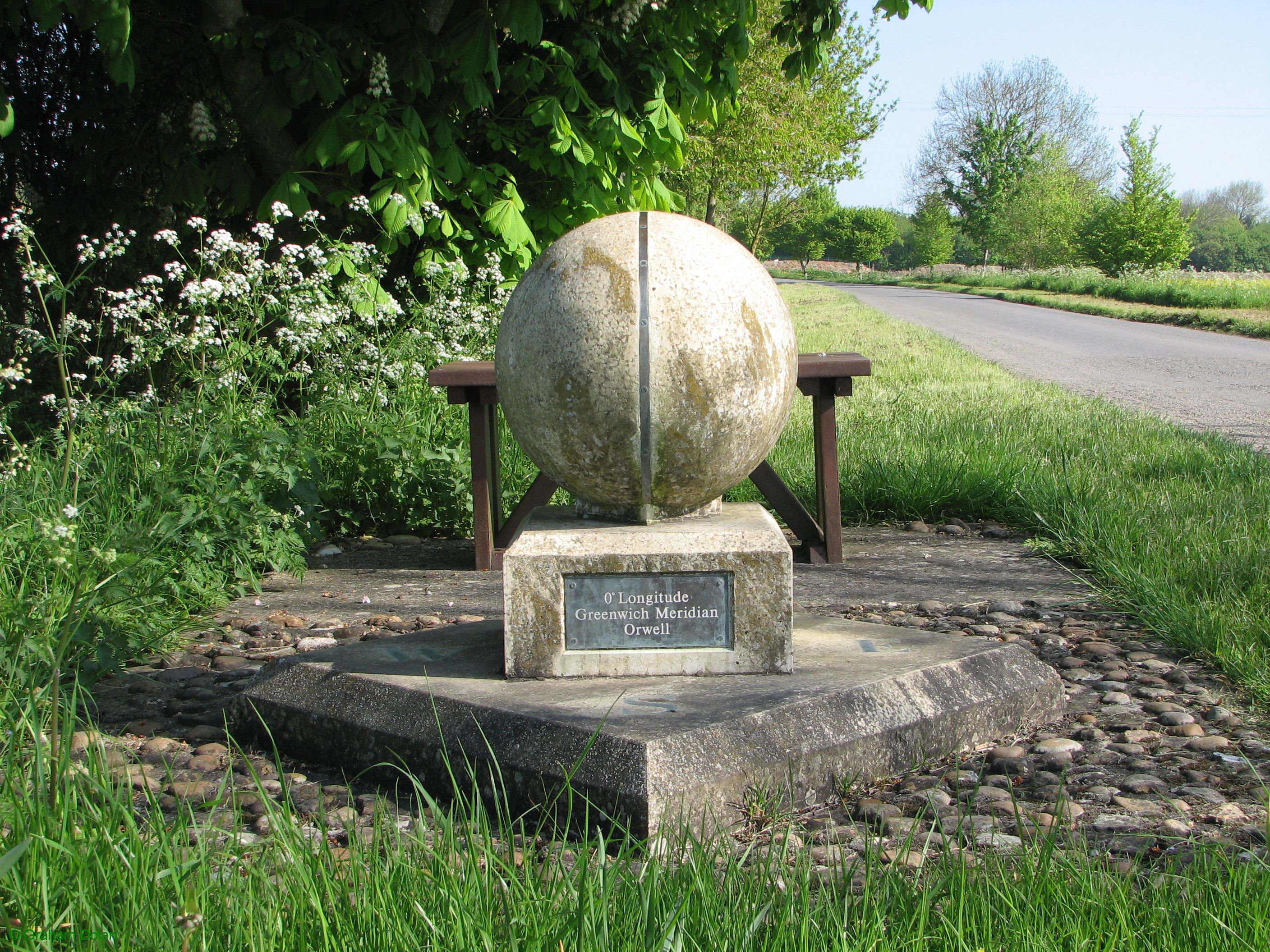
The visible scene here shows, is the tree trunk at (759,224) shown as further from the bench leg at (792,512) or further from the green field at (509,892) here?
the green field at (509,892)

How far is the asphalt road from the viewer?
11.5 metres

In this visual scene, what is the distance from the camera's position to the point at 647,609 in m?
3.34

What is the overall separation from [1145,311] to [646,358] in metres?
29.8

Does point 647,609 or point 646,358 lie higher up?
point 646,358

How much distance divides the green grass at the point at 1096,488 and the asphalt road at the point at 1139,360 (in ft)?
4.37

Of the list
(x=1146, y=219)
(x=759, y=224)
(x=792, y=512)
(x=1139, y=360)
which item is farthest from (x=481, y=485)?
(x=1146, y=219)

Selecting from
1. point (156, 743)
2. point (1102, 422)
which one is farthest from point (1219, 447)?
point (156, 743)

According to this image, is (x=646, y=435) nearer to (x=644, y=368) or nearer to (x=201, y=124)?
(x=644, y=368)

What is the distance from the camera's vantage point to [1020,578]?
5.36 meters

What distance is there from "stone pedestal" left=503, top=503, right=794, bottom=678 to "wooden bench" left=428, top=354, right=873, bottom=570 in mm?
2415

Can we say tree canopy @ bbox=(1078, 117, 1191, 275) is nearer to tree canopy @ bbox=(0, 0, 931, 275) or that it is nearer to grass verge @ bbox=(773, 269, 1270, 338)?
grass verge @ bbox=(773, 269, 1270, 338)

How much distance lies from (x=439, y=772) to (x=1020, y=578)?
3372 mm

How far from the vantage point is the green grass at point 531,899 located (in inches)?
72.4

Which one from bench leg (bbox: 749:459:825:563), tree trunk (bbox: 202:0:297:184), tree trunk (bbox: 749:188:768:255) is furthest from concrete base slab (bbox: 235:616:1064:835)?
tree trunk (bbox: 749:188:768:255)
